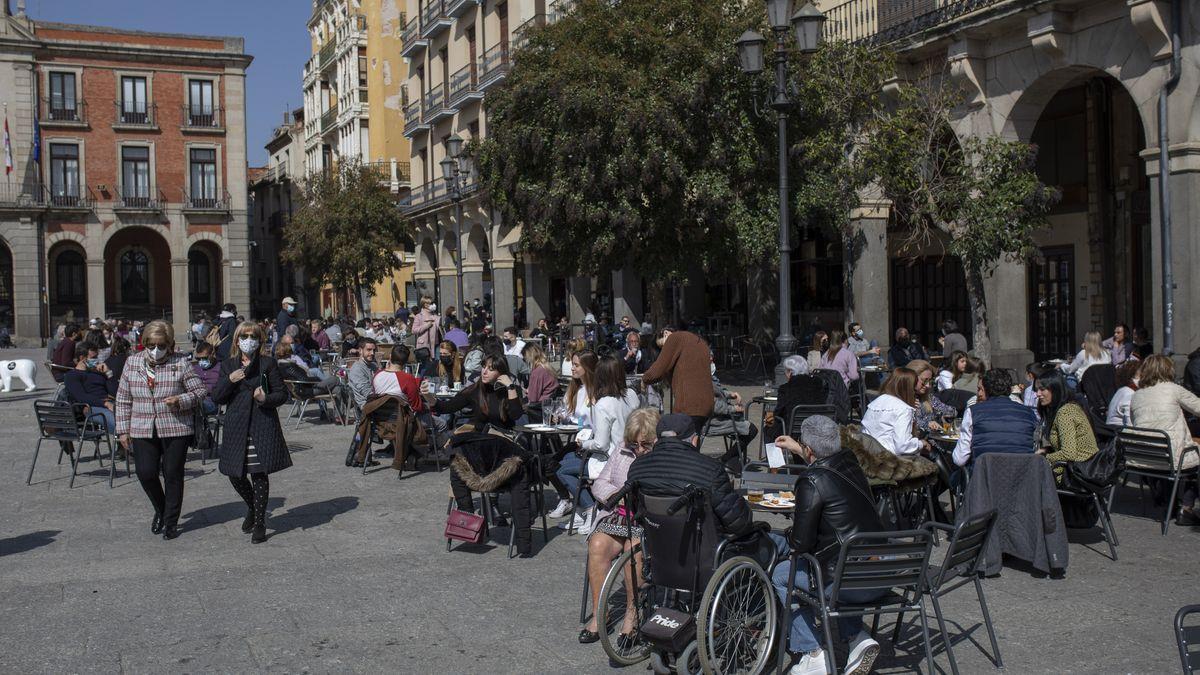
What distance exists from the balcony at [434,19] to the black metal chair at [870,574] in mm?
36663

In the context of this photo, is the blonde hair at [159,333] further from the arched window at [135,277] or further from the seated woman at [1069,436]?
the arched window at [135,277]

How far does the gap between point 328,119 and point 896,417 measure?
54.5m

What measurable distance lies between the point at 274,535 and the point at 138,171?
147 feet

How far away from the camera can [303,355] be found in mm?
18844

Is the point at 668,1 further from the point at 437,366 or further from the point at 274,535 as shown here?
the point at 274,535

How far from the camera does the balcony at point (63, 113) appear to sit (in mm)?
47375

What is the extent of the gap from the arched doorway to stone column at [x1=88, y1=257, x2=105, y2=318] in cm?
163

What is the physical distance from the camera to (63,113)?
47812mm

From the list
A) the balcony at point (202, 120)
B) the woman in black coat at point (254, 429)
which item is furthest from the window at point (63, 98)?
the woman in black coat at point (254, 429)

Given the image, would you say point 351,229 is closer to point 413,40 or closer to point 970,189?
point 413,40

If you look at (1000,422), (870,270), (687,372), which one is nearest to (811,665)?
(1000,422)

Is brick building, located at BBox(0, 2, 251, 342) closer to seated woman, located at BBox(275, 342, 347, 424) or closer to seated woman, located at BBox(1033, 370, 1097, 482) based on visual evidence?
seated woman, located at BBox(275, 342, 347, 424)

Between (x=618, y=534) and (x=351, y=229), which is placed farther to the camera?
(x=351, y=229)

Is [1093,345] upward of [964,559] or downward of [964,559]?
upward
